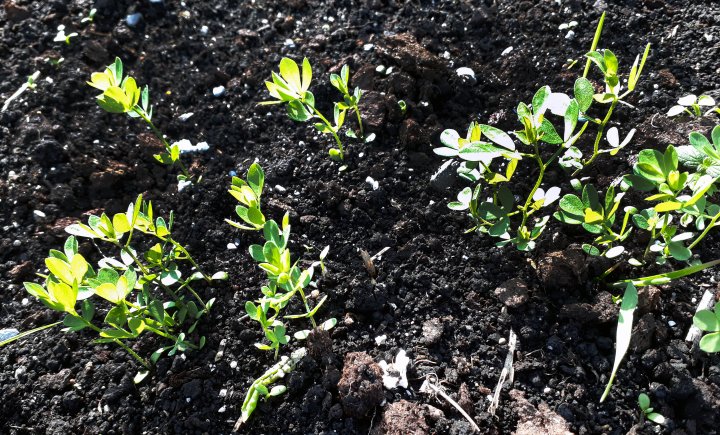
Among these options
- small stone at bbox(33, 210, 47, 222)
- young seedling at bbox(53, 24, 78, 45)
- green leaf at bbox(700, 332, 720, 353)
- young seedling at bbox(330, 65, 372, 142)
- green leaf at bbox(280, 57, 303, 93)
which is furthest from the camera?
young seedling at bbox(53, 24, 78, 45)

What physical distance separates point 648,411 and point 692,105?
908 millimetres

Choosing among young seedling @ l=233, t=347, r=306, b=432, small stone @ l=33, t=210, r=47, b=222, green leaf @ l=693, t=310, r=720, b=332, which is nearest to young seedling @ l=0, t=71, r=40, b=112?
small stone @ l=33, t=210, r=47, b=222

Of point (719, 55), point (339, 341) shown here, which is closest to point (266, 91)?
point (339, 341)

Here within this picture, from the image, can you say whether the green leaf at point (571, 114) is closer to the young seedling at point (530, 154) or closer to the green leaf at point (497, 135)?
the young seedling at point (530, 154)

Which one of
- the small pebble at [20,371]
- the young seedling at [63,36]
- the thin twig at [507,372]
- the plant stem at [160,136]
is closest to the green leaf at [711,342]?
the thin twig at [507,372]

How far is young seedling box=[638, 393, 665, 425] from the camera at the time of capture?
56.1 inches

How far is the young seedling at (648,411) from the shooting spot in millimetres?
1426

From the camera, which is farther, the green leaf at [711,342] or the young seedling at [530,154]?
the young seedling at [530,154]

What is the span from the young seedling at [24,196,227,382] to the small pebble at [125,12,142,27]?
1.07 m

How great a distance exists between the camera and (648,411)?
1.44 metres

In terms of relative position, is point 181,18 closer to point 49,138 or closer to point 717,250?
point 49,138

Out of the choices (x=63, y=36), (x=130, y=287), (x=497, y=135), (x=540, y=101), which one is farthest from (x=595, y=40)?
(x=63, y=36)

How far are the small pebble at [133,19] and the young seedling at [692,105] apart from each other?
199 cm

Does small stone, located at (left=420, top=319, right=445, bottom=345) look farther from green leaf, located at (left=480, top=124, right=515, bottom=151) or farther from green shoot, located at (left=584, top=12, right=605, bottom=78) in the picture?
green shoot, located at (left=584, top=12, right=605, bottom=78)
